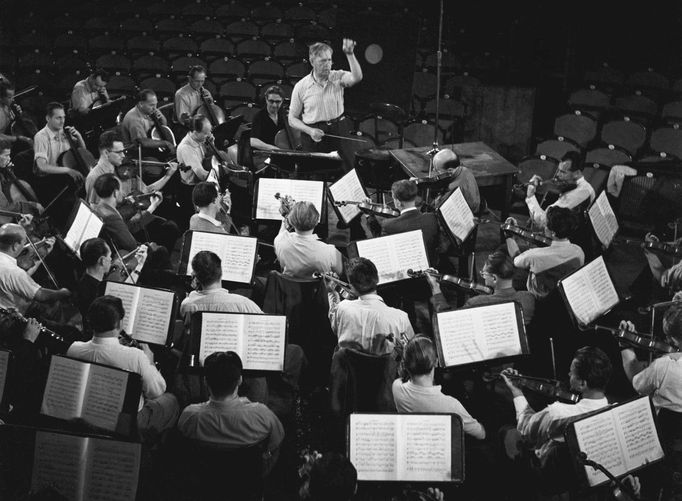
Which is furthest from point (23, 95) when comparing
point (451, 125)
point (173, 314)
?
point (173, 314)

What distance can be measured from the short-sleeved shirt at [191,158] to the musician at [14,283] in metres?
2.70

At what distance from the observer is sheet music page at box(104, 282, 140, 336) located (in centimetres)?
457

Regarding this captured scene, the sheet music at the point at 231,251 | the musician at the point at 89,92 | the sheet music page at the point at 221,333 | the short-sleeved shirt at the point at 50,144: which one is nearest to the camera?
the sheet music page at the point at 221,333

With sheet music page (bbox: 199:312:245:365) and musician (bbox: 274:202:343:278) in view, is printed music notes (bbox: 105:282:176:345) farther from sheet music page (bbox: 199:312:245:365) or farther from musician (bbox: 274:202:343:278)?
musician (bbox: 274:202:343:278)

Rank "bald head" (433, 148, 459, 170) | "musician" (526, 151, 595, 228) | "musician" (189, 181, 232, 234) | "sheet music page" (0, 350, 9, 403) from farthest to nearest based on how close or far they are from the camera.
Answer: "bald head" (433, 148, 459, 170) < "musician" (526, 151, 595, 228) < "musician" (189, 181, 232, 234) < "sheet music page" (0, 350, 9, 403)

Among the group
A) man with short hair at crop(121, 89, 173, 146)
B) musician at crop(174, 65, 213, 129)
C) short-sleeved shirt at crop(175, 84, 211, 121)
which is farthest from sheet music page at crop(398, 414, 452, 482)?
short-sleeved shirt at crop(175, 84, 211, 121)

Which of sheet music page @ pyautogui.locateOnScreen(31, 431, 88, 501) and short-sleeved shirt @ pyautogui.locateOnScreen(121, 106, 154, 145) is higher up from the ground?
sheet music page @ pyautogui.locateOnScreen(31, 431, 88, 501)

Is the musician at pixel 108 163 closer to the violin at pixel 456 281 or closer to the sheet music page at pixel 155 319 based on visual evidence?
the sheet music page at pixel 155 319

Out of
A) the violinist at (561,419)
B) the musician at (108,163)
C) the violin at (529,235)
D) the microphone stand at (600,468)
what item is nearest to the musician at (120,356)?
the violinist at (561,419)

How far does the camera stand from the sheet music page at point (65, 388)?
3.86m

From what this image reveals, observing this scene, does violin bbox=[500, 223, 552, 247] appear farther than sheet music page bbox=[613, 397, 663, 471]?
Yes

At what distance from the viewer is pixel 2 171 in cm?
712

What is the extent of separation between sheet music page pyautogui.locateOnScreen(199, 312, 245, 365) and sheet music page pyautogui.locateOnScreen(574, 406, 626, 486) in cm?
190

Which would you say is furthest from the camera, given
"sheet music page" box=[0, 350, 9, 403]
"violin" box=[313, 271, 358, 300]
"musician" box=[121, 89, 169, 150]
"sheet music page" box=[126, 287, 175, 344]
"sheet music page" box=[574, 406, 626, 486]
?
"musician" box=[121, 89, 169, 150]
